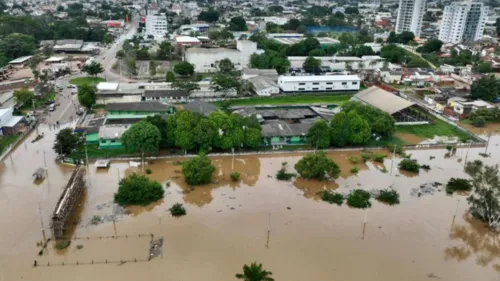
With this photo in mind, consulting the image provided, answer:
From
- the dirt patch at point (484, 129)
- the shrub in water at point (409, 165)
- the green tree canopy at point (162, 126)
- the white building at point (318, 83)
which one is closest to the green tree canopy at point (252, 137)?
the green tree canopy at point (162, 126)

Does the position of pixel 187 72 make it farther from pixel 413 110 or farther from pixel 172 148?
pixel 413 110

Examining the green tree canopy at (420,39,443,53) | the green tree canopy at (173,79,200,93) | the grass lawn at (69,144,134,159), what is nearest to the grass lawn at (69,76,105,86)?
the green tree canopy at (173,79,200,93)

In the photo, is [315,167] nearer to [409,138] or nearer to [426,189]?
[426,189]

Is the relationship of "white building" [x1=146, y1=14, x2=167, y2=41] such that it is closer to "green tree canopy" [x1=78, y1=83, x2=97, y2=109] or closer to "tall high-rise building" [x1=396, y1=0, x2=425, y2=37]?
"green tree canopy" [x1=78, y1=83, x2=97, y2=109]

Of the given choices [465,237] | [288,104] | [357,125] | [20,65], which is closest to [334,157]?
[357,125]

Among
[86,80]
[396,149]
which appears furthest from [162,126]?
[86,80]

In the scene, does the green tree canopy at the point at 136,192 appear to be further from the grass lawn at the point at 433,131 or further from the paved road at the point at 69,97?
the grass lawn at the point at 433,131

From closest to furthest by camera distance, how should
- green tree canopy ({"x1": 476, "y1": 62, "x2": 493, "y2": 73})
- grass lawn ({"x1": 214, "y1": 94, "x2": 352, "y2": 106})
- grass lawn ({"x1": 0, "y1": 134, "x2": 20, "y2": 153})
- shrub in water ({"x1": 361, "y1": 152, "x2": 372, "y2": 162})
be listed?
1. shrub in water ({"x1": 361, "y1": 152, "x2": 372, "y2": 162})
2. grass lawn ({"x1": 0, "y1": 134, "x2": 20, "y2": 153})
3. grass lawn ({"x1": 214, "y1": 94, "x2": 352, "y2": 106})
4. green tree canopy ({"x1": 476, "y1": 62, "x2": 493, "y2": 73})
